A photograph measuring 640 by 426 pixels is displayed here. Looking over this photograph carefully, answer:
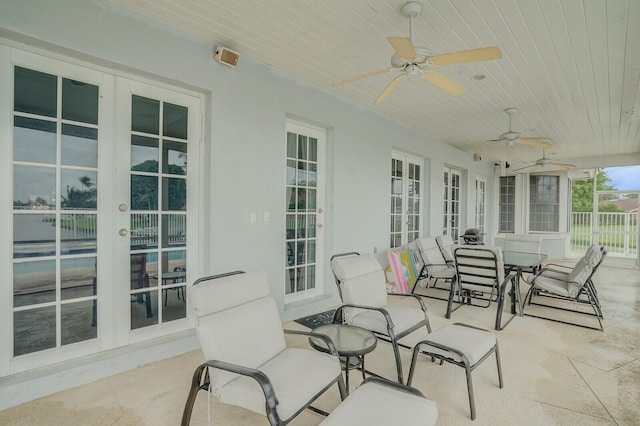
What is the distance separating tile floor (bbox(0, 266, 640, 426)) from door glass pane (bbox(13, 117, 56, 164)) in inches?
68.1

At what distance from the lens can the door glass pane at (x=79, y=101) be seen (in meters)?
2.49

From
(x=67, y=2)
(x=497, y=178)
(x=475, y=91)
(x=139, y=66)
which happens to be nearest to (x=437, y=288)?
(x=475, y=91)

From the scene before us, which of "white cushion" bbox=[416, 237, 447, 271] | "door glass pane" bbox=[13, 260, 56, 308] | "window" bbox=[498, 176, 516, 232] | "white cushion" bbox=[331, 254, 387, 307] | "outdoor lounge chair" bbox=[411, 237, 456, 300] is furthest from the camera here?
"window" bbox=[498, 176, 516, 232]

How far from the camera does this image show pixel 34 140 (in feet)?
7.75

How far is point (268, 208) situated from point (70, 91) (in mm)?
2010

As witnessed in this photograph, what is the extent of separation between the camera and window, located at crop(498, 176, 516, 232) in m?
10.1

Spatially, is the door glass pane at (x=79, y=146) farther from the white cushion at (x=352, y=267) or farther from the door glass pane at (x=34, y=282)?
the white cushion at (x=352, y=267)

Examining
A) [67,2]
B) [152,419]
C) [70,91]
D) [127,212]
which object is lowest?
[152,419]

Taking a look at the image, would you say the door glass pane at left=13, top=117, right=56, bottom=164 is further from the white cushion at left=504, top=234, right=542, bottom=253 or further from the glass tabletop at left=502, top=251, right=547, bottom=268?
the white cushion at left=504, top=234, right=542, bottom=253

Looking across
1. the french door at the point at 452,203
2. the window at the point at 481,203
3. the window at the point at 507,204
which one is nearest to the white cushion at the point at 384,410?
the french door at the point at 452,203

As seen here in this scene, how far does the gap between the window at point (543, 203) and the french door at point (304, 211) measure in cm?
851

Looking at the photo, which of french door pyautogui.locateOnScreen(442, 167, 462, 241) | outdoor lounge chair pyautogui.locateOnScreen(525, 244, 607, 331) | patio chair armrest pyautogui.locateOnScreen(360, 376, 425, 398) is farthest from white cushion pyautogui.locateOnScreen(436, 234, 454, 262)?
patio chair armrest pyautogui.locateOnScreen(360, 376, 425, 398)

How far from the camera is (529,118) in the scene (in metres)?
5.37

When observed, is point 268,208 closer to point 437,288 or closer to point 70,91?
point 70,91
